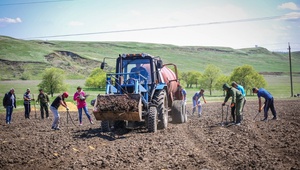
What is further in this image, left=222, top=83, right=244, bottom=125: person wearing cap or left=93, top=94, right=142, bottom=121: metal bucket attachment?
left=222, top=83, right=244, bottom=125: person wearing cap

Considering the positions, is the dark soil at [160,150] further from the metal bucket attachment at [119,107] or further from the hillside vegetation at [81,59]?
the hillside vegetation at [81,59]

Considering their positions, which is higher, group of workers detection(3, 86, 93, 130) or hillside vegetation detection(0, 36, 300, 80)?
hillside vegetation detection(0, 36, 300, 80)

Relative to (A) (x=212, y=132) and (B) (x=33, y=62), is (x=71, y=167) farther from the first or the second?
(B) (x=33, y=62)

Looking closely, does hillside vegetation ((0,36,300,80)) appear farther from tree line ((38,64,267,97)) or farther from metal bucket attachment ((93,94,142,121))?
metal bucket attachment ((93,94,142,121))

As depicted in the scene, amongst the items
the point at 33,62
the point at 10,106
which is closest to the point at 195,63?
the point at 33,62

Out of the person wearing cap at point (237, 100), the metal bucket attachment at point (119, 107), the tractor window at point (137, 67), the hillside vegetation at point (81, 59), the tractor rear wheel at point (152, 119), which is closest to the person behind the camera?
the metal bucket attachment at point (119, 107)

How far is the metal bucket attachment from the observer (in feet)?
34.6

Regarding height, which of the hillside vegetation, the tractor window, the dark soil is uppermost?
the hillside vegetation

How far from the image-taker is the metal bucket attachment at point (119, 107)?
1054cm

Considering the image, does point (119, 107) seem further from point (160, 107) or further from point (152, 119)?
point (160, 107)

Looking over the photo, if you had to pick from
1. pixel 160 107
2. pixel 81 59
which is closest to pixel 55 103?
pixel 160 107

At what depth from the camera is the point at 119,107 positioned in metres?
10.6

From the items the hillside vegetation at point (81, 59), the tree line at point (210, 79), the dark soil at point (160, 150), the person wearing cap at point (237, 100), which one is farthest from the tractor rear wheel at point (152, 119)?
the hillside vegetation at point (81, 59)

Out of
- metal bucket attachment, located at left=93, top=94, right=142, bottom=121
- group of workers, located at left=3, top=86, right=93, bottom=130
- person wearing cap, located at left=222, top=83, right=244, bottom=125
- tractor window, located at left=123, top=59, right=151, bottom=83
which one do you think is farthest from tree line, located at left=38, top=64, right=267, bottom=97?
metal bucket attachment, located at left=93, top=94, right=142, bottom=121
